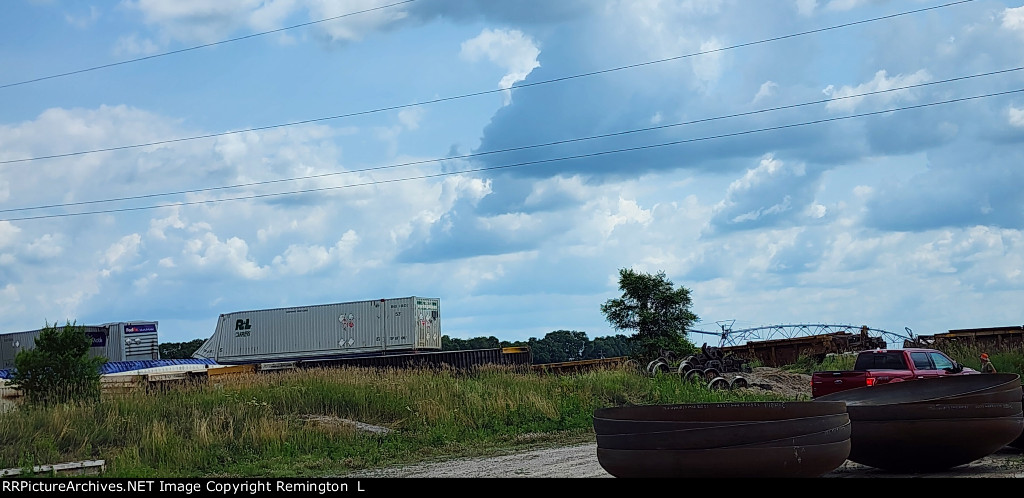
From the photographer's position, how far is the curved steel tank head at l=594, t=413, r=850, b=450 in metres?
7.00

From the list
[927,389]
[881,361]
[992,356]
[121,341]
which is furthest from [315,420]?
[121,341]

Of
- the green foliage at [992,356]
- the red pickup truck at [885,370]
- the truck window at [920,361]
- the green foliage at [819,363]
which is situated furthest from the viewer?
the green foliage at [819,363]

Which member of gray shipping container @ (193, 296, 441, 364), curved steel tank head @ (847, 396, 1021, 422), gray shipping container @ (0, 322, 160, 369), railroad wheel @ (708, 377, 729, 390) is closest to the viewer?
curved steel tank head @ (847, 396, 1021, 422)

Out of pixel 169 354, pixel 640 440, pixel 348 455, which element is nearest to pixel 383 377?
pixel 348 455

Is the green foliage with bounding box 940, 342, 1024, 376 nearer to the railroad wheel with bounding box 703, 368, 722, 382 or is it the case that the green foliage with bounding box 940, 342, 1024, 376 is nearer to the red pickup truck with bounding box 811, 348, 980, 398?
the railroad wheel with bounding box 703, 368, 722, 382

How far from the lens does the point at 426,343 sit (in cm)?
4778

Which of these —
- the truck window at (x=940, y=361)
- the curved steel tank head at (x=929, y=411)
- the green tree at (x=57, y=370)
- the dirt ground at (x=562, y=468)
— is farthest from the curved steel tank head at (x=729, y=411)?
the green tree at (x=57, y=370)

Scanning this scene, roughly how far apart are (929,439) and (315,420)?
541 inches

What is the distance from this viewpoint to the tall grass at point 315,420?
1678 centimetres

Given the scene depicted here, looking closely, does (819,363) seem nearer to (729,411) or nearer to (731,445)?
(729,411)

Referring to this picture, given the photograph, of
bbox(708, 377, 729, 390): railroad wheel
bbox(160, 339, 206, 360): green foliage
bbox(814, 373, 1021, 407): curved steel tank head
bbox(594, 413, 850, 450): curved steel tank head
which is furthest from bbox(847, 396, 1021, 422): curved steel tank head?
bbox(160, 339, 206, 360): green foliage

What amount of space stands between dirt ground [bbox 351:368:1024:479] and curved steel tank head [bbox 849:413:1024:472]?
277 mm

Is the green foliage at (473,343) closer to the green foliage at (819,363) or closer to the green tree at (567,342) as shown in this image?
the green tree at (567,342)

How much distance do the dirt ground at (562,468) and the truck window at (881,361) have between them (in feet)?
20.4
